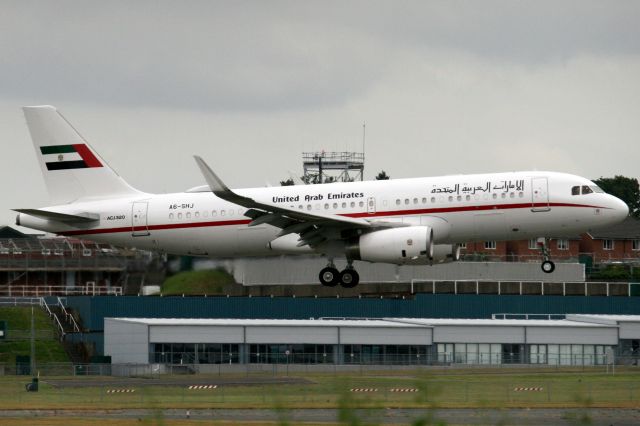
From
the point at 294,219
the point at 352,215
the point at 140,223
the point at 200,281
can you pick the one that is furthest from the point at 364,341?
the point at 294,219

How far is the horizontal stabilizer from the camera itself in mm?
67188

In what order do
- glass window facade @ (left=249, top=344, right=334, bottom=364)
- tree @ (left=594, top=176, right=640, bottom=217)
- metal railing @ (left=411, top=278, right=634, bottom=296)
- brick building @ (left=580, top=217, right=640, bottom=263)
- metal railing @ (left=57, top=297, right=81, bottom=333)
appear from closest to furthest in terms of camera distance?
glass window facade @ (left=249, top=344, right=334, bottom=364), metal railing @ (left=57, top=297, right=81, bottom=333), metal railing @ (left=411, top=278, right=634, bottom=296), brick building @ (left=580, top=217, right=640, bottom=263), tree @ (left=594, top=176, right=640, bottom=217)

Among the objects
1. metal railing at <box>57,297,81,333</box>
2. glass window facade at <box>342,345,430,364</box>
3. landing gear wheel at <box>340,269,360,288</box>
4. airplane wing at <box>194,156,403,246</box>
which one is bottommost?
glass window facade at <box>342,345,430,364</box>

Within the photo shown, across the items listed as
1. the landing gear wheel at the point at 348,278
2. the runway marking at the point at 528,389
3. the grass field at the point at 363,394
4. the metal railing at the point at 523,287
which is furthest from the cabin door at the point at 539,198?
the metal railing at the point at 523,287

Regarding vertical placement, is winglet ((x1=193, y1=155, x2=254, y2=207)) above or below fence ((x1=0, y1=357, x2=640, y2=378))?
above

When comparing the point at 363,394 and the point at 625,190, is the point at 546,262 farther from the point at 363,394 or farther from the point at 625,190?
the point at 625,190

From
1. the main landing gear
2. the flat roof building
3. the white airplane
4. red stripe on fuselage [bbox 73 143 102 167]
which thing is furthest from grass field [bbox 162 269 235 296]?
the main landing gear

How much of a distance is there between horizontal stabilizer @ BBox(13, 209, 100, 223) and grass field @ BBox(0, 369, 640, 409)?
322 inches

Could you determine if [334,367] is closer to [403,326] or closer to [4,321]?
[403,326]

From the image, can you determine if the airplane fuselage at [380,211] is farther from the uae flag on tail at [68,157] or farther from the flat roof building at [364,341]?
the flat roof building at [364,341]

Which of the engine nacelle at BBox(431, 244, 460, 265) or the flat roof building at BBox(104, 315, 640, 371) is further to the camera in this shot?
the flat roof building at BBox(104, 315, 640, 371)

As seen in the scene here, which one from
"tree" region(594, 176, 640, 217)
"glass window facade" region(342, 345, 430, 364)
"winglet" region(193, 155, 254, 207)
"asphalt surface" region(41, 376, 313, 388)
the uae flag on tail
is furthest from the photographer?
"tree" region(594, 176, 640, 217)

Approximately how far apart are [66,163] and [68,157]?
443 millimetres

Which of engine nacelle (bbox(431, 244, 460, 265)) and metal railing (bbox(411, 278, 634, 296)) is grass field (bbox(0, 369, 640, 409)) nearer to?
engine nacelle (bbox(431, 244, 460, 265))
